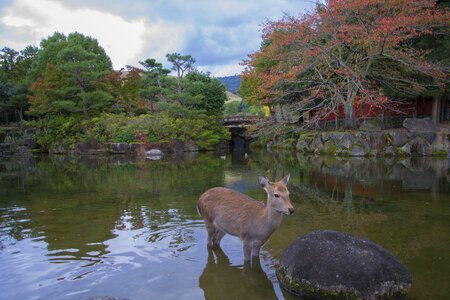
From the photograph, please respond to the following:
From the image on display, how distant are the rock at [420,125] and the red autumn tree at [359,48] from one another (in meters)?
1.66

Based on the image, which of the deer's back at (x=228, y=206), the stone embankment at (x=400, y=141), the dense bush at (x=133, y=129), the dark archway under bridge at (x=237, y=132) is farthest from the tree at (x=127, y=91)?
the deer's back at (x=228, y=206)

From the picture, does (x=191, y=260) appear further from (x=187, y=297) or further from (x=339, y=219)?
(x=339, y=219)

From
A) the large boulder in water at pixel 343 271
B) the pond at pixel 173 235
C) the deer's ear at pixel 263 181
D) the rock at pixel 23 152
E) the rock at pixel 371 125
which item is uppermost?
the rock at pixel 371 125

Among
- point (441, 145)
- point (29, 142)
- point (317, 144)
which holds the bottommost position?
point (29, 142)

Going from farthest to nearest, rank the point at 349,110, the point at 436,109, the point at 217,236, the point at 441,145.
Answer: the point at 436,109
the point at 349,110
the point at 441,145
the point at 217,236

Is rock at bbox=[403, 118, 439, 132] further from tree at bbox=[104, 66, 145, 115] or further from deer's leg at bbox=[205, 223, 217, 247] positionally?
tree at bbox=[104, 66, 145, 115]

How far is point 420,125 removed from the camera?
2298cm

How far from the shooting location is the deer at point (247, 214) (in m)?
5.14

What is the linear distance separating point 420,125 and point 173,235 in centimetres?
2021

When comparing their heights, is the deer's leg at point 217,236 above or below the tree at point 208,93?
below

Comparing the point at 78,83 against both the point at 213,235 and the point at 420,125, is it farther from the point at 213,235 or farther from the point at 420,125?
the point at 213,235

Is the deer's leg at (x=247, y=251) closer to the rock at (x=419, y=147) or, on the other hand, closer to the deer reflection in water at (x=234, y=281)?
the deer reflection in water at (x=234, y=281)

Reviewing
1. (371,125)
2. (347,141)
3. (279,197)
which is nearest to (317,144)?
(347,141)

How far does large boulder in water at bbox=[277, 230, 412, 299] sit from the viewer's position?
424 centimetres
